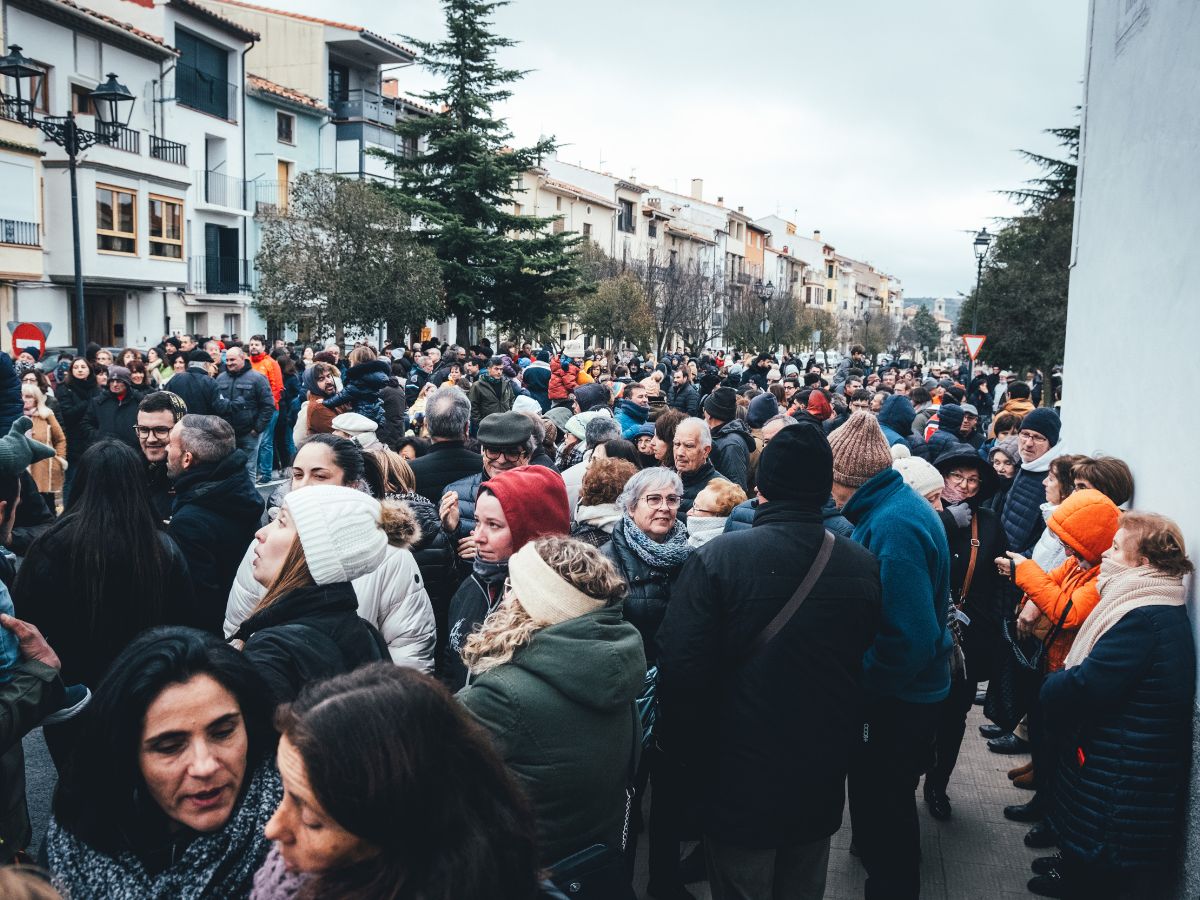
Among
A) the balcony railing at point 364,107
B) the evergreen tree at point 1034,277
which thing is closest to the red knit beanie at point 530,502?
the evergreen tree at point 1034,277

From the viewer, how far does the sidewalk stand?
425 centimetres

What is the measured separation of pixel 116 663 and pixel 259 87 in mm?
35075

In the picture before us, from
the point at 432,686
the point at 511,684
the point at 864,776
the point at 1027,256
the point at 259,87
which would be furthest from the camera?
the point at 259,87

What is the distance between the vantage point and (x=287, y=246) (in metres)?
25.0

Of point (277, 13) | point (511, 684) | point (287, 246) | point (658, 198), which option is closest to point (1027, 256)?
point (287, 246)

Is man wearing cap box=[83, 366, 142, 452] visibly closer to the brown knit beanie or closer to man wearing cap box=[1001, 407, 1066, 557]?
the brown knit beanie

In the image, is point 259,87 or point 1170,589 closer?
point 1170,589

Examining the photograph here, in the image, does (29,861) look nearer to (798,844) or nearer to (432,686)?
(432,686)

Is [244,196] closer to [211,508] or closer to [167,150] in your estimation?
[167,150]

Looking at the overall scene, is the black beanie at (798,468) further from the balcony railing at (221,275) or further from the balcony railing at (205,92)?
the balcony railing at (205,92)

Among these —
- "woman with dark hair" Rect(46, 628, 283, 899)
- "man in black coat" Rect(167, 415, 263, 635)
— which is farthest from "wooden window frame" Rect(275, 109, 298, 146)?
"woman with dark hair" Rect(46, 628, 283, 899)

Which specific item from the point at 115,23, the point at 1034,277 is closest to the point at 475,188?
the point at 115,23

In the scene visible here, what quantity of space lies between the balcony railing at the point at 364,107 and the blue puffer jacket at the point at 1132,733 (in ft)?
121

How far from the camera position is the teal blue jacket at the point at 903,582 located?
3598mm
